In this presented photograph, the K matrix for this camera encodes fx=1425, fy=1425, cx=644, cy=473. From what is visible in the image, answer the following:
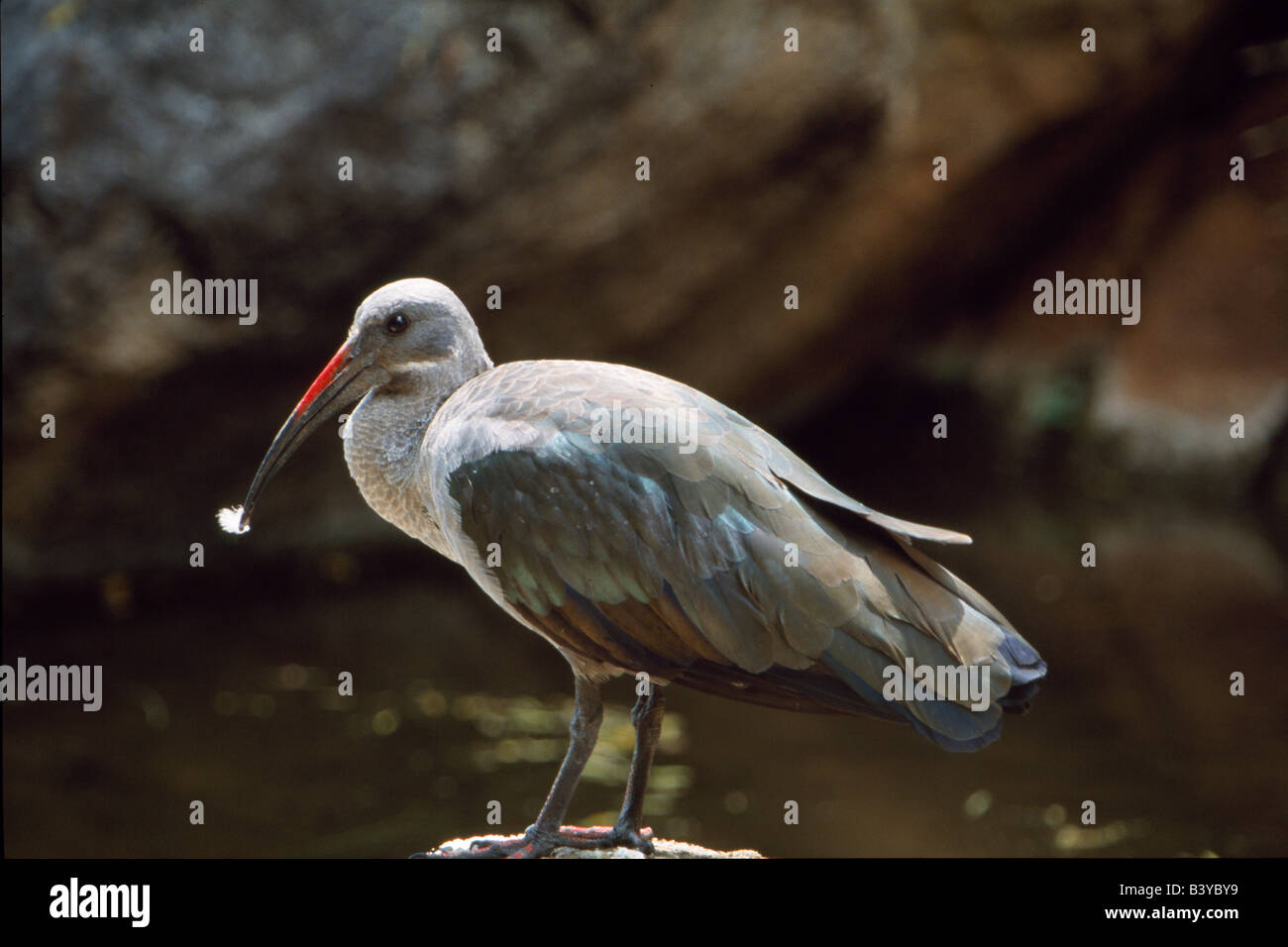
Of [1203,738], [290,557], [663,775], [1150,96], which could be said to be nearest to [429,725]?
[663,775]

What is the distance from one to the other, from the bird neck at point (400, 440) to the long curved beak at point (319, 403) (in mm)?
74

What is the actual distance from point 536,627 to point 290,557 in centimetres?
828

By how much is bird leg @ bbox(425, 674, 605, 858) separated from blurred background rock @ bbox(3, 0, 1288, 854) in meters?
3.81

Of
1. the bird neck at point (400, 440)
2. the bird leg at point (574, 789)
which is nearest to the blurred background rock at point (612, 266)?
the bird leg at point (574, 789)

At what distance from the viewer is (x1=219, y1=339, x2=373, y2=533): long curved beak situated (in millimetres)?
4594

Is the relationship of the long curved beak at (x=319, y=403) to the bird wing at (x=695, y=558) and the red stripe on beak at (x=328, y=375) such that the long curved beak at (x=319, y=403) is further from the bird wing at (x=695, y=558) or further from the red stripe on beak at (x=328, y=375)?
the bird wing at (x=695, y=558)

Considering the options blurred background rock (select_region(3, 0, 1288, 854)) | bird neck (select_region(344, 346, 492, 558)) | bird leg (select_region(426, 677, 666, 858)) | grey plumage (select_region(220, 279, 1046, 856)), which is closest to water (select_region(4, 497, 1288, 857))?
blurred background rock (select_region(3, 0, 1288, 854))

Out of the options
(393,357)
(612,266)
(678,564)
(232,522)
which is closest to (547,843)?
(678,564)

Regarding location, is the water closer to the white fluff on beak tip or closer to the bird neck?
the white fluff on beak tip

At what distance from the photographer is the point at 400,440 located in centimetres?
458

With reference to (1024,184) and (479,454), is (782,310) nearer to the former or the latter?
(1024,184)

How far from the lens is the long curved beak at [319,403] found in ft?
15.1

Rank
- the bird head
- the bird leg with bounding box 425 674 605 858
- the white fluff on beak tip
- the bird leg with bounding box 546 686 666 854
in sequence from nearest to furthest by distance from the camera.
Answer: the bird leg with bounding box 425 674 605 858
the bird leg with bounding box 546 686 666 854
the bird head
the white fluff on beak tip

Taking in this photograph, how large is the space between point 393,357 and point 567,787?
57.7 inches
